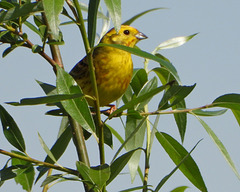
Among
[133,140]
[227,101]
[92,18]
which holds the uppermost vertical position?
[92,18]

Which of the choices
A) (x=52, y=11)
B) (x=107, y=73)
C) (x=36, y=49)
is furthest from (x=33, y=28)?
(x=107, y=73)

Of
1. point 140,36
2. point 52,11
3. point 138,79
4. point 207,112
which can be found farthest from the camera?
point 140,36

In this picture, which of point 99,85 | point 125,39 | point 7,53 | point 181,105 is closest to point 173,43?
point 181,105

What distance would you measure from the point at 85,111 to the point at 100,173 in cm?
21

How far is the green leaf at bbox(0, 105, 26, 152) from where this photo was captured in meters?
1.51

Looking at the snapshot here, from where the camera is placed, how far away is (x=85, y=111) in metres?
1.39

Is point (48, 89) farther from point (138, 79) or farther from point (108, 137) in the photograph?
point (138, 79)

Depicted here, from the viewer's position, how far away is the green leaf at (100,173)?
4.14 feet

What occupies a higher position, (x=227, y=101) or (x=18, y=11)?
(x=18, y=11)

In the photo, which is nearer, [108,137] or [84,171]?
[84,171]

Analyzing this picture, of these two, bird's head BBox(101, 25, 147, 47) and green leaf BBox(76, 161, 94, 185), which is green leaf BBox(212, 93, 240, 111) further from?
bird's head BBox(101, 25, 147, 47)

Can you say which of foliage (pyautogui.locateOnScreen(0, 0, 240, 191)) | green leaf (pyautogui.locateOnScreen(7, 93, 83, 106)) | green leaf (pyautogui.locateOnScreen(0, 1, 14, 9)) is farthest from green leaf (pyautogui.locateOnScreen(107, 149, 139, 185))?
green leaf (pyautogui.locateOnScreen(0, 1, 14, 9))

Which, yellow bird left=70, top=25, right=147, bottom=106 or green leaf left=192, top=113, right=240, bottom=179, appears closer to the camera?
green leaf left=192, top=113, right=240, bottom=179

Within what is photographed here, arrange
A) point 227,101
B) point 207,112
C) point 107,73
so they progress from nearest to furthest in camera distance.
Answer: point 227,101, point 207,112, point 107,73
